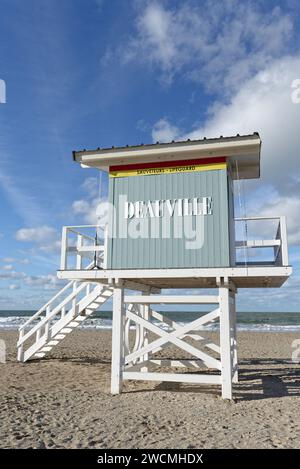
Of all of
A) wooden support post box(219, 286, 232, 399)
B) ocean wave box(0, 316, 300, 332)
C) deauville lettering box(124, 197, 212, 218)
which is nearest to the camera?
wooden support post box(219, 286, 232, 399)

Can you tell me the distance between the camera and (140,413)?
7945mm

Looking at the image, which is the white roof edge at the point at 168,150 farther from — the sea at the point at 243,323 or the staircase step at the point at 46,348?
the sea at the point at 243,323

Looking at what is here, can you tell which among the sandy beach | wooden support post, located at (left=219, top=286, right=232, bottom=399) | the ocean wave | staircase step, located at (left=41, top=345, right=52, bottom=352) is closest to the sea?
the ocean wave

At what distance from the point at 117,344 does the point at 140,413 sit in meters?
2.25

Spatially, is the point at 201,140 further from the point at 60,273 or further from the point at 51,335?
the point at 51,335

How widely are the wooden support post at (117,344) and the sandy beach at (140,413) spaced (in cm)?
32

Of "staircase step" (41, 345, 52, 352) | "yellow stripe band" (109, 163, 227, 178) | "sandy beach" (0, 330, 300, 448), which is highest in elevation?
"yellow stripe band" (109, 163, 227, 178)

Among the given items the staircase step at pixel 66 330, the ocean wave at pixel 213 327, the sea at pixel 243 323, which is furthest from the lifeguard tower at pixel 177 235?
the sea at pixel 243 323

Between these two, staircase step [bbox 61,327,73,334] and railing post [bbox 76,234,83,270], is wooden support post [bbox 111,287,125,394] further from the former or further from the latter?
staircase step [bbox 61,327,73,334]

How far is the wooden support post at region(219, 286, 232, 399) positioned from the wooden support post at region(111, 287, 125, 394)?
2.52 metres

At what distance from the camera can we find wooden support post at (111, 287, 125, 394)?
32.2 feet

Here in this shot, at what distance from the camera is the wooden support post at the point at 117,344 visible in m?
9.81

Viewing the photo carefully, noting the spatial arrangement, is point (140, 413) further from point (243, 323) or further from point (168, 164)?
point (243, 323)
